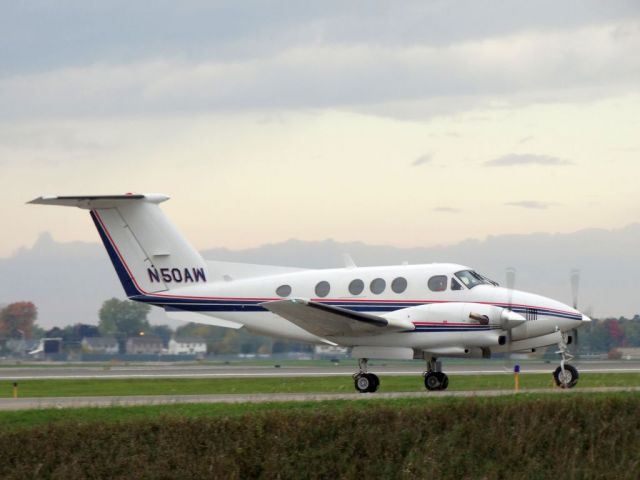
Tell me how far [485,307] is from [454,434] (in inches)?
365

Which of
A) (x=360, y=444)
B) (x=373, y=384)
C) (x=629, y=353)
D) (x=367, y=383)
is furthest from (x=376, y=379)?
(x=629, y=353)

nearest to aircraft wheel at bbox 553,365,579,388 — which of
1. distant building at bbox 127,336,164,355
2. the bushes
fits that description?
the bushes

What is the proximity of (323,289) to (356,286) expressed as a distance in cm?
118

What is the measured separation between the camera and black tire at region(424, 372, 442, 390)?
3275cm

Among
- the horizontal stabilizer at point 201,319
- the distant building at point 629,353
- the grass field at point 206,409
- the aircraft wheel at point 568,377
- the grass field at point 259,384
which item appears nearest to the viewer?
the grass field at point 206,409

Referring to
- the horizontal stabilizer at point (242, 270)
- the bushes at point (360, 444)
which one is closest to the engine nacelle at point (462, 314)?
the horizontal stabilizer at point (242, 270)

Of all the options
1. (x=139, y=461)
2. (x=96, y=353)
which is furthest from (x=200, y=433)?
(x=96, y=353)

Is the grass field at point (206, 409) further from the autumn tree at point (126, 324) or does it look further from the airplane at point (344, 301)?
the autumn tree at point (126, 324)

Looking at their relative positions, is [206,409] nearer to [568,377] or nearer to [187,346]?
[568,377]

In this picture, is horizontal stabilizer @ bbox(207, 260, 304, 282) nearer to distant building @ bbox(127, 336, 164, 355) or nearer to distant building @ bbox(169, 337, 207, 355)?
distant building @ bbox(169, 337, 207, 355)

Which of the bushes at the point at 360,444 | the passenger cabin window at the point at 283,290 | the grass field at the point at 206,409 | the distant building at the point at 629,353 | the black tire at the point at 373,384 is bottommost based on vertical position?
the bushes at the point at 360,444

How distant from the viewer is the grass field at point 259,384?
37250 millimetres

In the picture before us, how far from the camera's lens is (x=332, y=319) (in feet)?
107

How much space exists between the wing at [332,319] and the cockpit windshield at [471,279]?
221 cm
